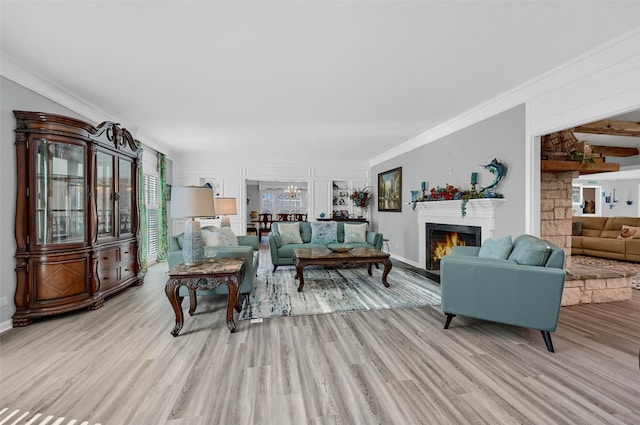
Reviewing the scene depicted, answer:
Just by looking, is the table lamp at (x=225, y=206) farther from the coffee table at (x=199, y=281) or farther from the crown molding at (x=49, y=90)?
the coffee table at (x=199, y=281)

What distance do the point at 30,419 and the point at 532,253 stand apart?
3828 millimetres

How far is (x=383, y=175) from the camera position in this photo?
753 cm

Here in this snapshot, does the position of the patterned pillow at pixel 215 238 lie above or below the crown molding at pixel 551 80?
below

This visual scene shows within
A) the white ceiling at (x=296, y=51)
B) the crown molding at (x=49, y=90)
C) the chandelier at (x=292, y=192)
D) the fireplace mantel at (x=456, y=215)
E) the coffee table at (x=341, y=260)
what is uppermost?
the white ceiling at (x=296, y=51)

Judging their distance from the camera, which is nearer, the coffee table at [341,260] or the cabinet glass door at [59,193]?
the cabinet glass door at [59,193]

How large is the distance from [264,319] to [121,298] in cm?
222

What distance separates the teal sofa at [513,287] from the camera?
240 centimetres

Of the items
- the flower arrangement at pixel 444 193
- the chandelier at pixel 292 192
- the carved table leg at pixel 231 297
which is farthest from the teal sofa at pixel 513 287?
the chandelier at pixel 292 192

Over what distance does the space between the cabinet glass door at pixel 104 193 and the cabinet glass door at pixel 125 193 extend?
18 cm

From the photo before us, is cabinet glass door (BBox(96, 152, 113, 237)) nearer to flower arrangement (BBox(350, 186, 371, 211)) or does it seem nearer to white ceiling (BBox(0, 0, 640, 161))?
white ceiling (BBox(0, 0, 640, 161))

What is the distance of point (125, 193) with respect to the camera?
13.9 feet

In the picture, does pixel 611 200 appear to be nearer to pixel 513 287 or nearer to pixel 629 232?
pixel 629 232

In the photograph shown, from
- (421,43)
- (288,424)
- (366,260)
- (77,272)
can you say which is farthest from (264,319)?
(421,43)

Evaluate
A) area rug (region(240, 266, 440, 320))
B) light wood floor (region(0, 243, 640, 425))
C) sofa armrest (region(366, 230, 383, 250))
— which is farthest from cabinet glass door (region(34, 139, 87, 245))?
sofa armrest (region(366, 230, 383, 250))
